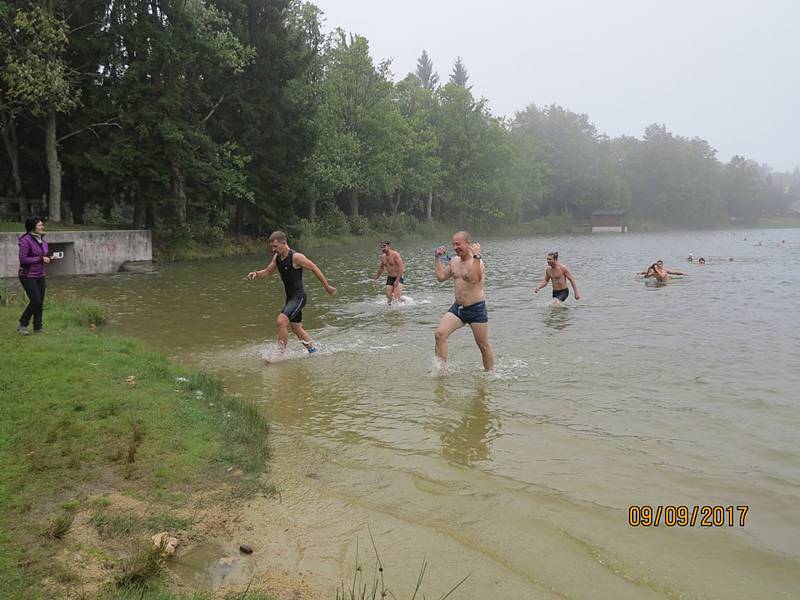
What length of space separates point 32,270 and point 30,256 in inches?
9.6

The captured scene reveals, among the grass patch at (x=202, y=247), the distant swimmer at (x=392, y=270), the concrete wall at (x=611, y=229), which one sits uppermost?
the concrete wall at (x=611, y=229)

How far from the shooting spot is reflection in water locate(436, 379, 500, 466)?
6395 millimetres

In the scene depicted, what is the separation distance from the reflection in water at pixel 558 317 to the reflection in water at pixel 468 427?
5668mm

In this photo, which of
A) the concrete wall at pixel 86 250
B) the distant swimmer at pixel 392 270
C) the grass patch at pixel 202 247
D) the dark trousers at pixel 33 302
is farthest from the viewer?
the grass patch at pixel 202 247

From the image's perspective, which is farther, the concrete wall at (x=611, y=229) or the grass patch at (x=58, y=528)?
the concrete wall at (x=611, y=229)

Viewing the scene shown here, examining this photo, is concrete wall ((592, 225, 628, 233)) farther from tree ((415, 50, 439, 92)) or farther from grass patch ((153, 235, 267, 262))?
grass patch ((153, 235, 267, 262))

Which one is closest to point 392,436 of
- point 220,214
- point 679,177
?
point 220,214

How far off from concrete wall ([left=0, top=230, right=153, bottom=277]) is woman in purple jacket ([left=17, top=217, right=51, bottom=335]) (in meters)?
14.2

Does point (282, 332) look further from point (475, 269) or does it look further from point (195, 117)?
point (195, 117)

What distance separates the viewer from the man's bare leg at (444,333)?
31.0ft

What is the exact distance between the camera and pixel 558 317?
15.1 m

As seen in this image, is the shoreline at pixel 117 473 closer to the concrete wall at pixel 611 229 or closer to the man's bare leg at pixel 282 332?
the man's bare leg at pixel 282 332

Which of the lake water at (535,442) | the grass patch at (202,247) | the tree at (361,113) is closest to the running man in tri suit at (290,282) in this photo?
the lake water at (535,442)
